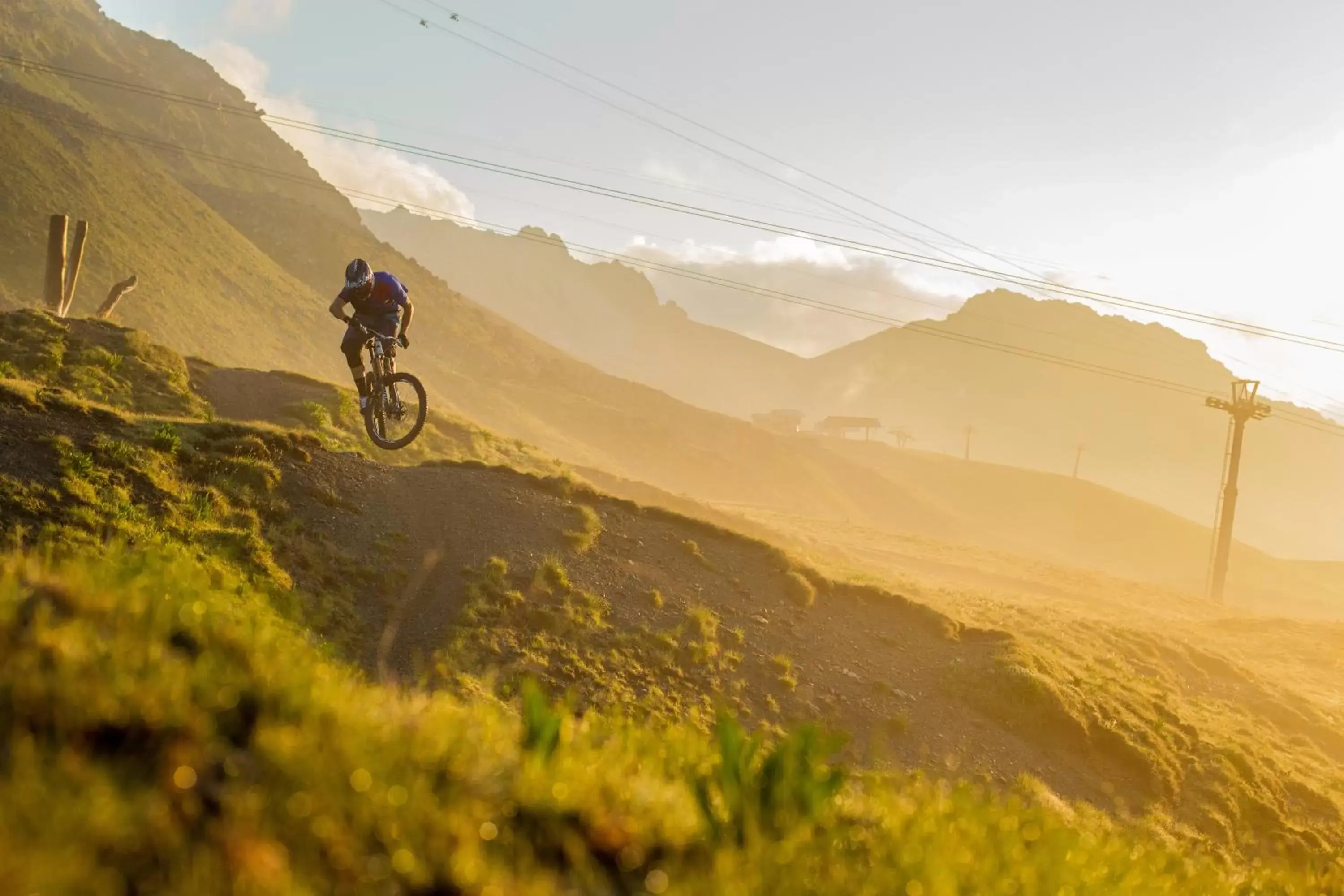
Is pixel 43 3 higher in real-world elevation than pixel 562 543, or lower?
higher

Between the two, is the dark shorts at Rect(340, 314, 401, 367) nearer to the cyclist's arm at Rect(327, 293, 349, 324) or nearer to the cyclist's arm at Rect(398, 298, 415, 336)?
the cyclist's arm at Rect(398, 298, 415, 336)

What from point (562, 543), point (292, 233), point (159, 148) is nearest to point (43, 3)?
point (159, 148)

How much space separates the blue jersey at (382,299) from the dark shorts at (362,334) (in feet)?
0.33

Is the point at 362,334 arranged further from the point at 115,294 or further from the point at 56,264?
the point at 115,294

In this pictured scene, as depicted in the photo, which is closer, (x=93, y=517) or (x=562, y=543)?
(x=93, y=517)

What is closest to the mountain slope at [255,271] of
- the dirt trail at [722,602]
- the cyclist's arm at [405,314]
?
the cyclist's arm at [405,314]

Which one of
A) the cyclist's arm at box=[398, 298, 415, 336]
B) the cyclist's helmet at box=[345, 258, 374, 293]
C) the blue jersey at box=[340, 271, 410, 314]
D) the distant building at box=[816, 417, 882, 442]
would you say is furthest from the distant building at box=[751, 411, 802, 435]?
the cyclist's helmet at box=[345, 258, 374, 293]

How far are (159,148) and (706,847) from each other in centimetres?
13364

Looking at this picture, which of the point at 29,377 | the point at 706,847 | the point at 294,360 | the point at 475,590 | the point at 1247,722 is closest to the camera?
the point at 706,847

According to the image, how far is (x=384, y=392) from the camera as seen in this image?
1638cm

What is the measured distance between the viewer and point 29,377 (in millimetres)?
19641

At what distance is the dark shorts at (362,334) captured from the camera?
15625mm

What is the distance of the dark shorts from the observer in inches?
615

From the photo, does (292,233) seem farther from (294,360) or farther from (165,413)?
(165,413)
